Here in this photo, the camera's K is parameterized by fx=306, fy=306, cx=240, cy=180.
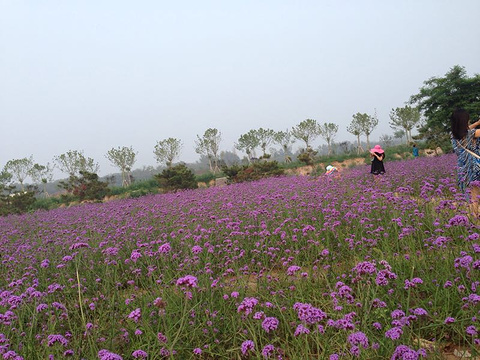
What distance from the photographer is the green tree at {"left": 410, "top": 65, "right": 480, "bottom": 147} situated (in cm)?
1992

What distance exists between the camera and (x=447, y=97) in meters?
20.4

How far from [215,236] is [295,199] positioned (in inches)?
87.3

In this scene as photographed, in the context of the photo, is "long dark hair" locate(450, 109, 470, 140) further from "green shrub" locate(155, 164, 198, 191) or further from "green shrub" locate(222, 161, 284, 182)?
"green shrub" locate(155, 164, 198, 191)

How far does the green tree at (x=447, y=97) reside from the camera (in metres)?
19.9

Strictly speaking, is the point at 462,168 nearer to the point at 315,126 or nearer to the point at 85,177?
the point at 85,177

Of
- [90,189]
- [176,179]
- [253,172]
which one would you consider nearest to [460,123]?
[253,172]

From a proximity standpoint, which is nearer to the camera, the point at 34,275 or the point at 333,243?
the point at 34,275

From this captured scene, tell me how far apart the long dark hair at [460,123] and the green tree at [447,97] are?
670 inches

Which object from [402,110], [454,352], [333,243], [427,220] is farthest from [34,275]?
[402,110]

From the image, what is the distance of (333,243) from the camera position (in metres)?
4.78

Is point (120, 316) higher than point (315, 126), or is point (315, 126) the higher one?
point (315, 126)

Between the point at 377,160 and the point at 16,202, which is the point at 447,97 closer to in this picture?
the point at 377,160

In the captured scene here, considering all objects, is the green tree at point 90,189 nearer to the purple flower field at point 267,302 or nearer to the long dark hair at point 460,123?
the purple flower field at point 267,302

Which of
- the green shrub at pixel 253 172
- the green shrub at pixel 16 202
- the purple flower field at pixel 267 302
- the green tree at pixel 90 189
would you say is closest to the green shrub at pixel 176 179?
the green shrub at pixel 253 172
